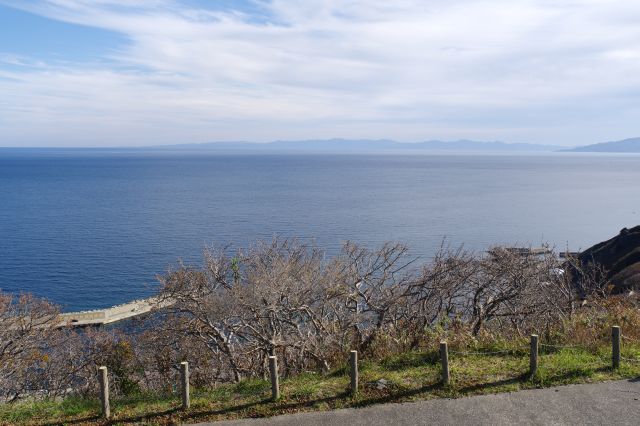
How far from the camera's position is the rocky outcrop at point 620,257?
140ft

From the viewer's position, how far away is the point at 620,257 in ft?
176

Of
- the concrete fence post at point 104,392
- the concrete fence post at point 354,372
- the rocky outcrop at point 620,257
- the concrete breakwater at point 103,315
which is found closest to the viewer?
the concrete fence post at point 104,392

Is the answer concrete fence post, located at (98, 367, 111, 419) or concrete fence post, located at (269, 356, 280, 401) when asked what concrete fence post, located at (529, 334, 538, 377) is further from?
concrete fence post, located at (98, 367, 111, 419)

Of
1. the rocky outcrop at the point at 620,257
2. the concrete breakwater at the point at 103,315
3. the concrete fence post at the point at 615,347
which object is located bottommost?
the concrete breakwater at the point at 103,315

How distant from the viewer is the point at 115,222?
8862 cm

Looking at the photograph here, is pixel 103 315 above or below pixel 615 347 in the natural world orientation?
below

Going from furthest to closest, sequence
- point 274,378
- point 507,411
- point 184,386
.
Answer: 1. point 274,378
2. point 184,386
3. point 507,411

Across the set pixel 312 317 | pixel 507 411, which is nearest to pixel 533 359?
pixel 507 411

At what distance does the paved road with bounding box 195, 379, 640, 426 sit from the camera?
31.7ft

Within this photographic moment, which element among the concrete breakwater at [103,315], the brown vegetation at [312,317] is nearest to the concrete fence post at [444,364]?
the brown vegetation at [312,317]

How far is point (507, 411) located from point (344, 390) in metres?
3.30

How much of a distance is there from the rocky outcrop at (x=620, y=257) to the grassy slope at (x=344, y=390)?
33887 mm

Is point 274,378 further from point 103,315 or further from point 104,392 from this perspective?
point 103,315

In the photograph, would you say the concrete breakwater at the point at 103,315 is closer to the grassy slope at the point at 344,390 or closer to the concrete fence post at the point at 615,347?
the grassy slope at the point at 344,390
